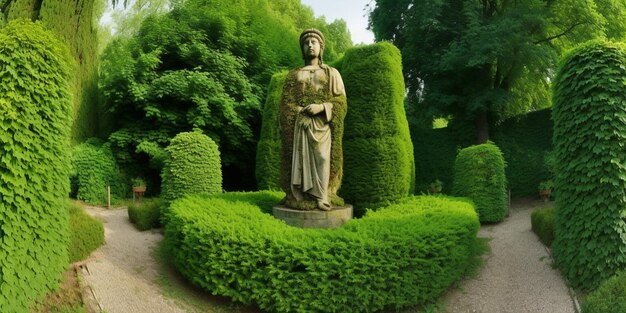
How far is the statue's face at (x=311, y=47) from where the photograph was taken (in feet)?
25.2

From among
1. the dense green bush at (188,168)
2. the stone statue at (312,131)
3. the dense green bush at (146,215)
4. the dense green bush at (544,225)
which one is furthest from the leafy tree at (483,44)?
the dense green bush at (146,215)

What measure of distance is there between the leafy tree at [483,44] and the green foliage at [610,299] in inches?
442

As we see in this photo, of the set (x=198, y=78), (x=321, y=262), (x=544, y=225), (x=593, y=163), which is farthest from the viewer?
(x=198, y=78)

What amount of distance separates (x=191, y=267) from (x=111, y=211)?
8129mm

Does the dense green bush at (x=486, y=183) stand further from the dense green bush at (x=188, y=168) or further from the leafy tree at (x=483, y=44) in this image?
the dense green bush at (x=188, y=168)

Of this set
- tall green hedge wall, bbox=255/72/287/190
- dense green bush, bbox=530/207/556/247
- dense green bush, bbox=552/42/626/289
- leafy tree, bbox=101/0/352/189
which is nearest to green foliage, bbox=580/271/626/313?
dense green bush, bbox=552/42/626/289

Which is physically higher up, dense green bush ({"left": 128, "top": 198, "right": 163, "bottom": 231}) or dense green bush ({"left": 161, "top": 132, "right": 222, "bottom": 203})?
dense green bush ({"left": 161, "top": 132, "right": 222, "bottom": 203})

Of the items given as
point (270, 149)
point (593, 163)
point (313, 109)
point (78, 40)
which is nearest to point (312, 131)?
point (313, 109)

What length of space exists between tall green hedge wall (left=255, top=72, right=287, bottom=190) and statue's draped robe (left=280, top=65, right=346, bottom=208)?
167 inches

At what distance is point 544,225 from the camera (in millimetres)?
8680

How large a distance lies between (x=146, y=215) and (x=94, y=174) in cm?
566

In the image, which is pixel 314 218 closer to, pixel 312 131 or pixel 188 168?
pixel 312 131

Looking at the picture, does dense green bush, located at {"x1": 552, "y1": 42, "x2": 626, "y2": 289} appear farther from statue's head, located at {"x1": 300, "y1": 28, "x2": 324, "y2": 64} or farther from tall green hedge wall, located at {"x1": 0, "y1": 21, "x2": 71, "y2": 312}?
tall green hedge wall, located at {"x1": 0, "y1": 21, "x2": 71, "y2": 312}

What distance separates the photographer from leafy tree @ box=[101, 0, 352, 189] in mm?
15195
